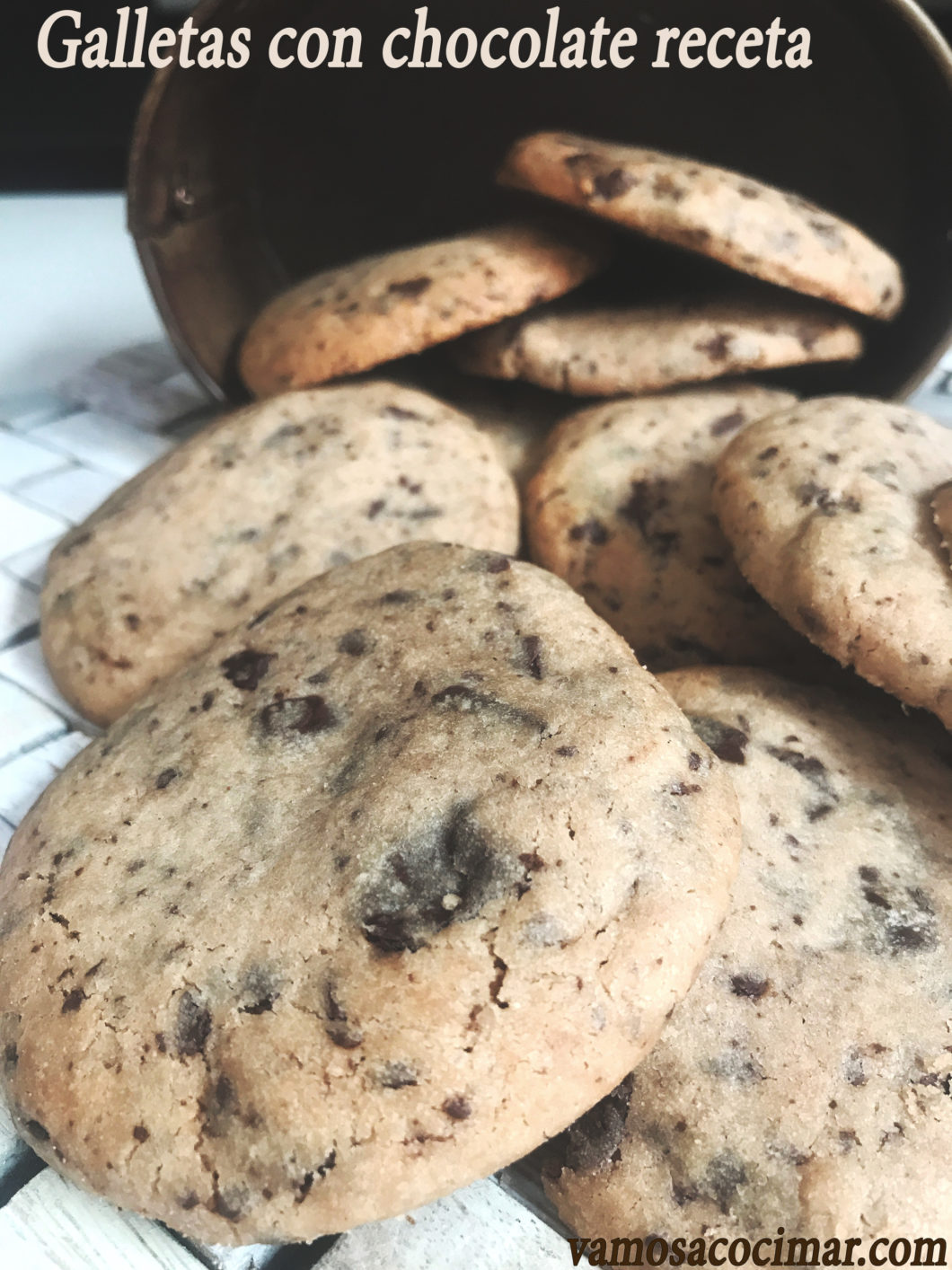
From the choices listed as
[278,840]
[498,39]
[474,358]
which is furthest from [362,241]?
[278,840]

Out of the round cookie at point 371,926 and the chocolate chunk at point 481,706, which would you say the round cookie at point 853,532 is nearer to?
the round cookie at point 371,926

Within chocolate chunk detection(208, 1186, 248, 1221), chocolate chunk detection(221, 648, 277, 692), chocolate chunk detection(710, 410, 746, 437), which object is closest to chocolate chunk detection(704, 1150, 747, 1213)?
chocolate chunk detection(208, 1186, 248, 1221)

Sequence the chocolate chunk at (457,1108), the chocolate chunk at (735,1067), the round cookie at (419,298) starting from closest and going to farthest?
the chocolate chunk at (457,1108), the chocolate chunk at (735,1067), the round cookie at (419,298)

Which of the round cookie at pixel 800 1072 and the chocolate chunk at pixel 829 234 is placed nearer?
the round cookie at pixel 800 1072

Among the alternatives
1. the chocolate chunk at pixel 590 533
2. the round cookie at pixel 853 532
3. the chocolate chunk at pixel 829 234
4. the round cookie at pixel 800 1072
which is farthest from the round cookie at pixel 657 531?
the round cookie at pixel 800 1072

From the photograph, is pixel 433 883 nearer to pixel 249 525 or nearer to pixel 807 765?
pixel 807 765

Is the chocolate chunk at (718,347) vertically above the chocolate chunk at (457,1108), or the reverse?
the chocolate chunk at (718,347)

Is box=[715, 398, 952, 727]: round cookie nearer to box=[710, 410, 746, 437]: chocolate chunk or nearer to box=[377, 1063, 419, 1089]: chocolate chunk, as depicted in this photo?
box=[710, 410, 746, 437]: chocolate chunk
